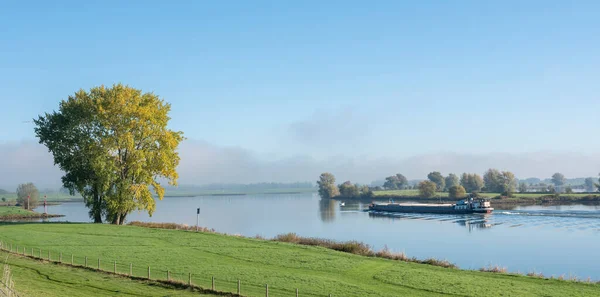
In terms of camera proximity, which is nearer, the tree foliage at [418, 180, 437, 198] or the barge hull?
the barge hull

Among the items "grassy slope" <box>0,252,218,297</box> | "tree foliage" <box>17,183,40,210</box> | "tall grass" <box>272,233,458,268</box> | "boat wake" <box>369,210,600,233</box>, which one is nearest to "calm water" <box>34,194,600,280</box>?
"boat wake" <box>369,210,600,233</box>

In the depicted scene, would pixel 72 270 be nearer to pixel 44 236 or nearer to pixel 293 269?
pixel 293 269

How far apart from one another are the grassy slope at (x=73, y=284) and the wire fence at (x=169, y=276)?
0.84 meters

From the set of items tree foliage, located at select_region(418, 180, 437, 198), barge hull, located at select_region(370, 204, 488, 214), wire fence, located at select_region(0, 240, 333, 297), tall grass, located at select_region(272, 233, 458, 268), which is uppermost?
tree foliage, located at select_region(418, 180, 437, 198)

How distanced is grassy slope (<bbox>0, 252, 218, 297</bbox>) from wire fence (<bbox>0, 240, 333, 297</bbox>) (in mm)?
841

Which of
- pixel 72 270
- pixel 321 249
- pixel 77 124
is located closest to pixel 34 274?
pixel 72 270

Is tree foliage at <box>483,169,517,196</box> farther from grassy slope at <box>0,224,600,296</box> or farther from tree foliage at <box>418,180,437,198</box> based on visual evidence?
grassy slope at <box>0,224,600,296</box>

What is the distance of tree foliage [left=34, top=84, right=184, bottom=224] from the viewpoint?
198 feet

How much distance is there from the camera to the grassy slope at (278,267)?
27.7 m

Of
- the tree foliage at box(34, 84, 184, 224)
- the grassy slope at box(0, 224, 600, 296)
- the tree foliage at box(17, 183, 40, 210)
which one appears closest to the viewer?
the grassy slope at box(0, 224, 600, 296)

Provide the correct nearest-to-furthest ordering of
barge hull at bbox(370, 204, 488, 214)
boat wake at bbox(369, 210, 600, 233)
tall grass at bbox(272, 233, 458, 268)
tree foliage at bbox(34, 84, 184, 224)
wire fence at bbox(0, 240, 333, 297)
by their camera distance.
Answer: wire fence at bbox(0, 240, 333, 297)
tall grass at bbox(272, 233, 458, 268)
tree foliage at bbox(34, 84, 184, 224)
boat wake at bbox(369, 210, 600, 233)
barge hull at bbox(370, 204, 488, 214)

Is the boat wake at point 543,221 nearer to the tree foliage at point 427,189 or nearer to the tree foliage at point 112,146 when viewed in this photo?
the tree foliage at point 112,146

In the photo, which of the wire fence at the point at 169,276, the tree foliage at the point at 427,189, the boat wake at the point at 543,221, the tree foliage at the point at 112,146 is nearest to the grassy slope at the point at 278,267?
the wire fence at the point at 169,276

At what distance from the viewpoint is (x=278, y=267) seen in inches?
1355
